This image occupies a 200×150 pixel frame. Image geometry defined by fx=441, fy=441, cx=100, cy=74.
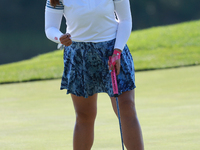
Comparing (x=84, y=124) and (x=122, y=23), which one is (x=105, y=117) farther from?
(x=122, y=23)

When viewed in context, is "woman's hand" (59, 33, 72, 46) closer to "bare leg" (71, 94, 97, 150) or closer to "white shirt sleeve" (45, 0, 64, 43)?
"white shirt sleeve" (45, 0, 64, 43)

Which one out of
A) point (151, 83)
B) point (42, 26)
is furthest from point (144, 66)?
point (42, 26)

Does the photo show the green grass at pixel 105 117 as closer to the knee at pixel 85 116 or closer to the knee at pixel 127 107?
the knee at pixel 85 116

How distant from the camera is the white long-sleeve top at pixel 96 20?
2.55m

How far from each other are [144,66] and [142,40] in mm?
4122

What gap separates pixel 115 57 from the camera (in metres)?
2.56

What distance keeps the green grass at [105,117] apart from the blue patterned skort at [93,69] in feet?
2.85

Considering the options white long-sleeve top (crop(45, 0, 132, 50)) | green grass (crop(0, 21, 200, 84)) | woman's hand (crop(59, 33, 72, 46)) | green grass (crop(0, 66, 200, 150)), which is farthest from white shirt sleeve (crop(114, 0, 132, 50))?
green grass (crop(0, 21, 200, 84))

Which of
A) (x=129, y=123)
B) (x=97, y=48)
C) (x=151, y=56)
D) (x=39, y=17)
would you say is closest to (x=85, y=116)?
(x=129, y=123)

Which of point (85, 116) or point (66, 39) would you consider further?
point (85, 116)

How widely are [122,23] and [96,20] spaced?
17cm

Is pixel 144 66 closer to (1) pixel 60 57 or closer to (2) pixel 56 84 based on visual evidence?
(2) pixel 56 84

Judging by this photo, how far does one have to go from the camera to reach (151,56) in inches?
428

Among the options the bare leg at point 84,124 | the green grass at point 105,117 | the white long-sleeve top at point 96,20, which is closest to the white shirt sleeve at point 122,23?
the white long-sleeve top at point 96,20
